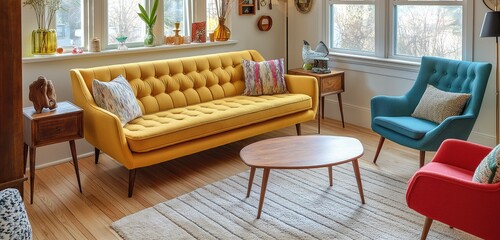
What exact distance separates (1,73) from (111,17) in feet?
8.58

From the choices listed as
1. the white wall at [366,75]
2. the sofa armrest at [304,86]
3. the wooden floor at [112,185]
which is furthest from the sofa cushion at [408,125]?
the sofa armrest at [304,86]

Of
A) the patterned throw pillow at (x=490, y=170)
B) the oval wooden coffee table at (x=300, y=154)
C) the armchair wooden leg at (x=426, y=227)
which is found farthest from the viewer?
the oval wooden coffee table at (x=300, y=154)

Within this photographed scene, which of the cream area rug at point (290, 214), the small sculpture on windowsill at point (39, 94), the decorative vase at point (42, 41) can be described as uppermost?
the decorative vase at point (42, 41)

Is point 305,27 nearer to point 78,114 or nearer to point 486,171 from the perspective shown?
point 78,114

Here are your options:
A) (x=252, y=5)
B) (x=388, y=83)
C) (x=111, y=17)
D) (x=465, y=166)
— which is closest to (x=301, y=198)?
(x=465, y=166)

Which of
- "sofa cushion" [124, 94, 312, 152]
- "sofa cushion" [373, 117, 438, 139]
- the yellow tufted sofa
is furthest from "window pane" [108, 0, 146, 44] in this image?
"sofa cushion" [373, 117, 438, 139]

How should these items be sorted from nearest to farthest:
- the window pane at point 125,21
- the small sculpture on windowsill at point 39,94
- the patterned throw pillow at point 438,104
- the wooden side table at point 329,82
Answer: the small sculpture on windowsill at point 39,94 < the patterned throw pillow at point 438,104 < the window pane at point 125,21 < the wooden side table at point 329,82

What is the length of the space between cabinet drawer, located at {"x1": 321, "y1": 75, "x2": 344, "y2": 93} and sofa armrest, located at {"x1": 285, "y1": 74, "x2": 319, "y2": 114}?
1.04 ft

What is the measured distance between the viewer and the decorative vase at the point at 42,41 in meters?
4.10

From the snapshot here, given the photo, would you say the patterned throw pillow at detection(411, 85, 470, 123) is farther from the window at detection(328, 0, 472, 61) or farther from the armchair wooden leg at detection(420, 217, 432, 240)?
the armchair wooden leg at detection(420, 217, 432, 240)

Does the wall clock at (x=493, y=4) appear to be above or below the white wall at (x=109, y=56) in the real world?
above

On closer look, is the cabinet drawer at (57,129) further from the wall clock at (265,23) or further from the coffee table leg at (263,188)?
the wall clock at (265,23)

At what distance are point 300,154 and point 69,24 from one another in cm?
244

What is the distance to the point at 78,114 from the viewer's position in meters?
3.62
